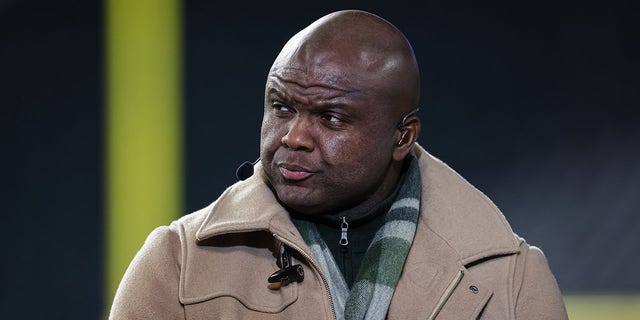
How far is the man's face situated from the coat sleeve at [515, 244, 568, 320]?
15.6 inches

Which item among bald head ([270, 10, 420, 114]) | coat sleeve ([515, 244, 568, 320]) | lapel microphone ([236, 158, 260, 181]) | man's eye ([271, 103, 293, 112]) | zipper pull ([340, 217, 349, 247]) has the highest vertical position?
bald head ([270, 10, 420, 114])

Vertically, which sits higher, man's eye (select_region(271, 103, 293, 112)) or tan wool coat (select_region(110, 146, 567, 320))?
man's eye (select_region(271, 103, 293, 112))

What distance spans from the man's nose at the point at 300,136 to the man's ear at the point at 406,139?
22 cm

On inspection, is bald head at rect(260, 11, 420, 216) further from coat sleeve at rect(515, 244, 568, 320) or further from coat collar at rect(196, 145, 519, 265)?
coat sleeve at rect(515, 244, 568, 320)

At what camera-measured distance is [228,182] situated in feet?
11.9

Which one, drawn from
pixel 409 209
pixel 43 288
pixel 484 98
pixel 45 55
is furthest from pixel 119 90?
pixel 409 209

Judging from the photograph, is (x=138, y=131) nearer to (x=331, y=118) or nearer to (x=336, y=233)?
(x=336, y=233)

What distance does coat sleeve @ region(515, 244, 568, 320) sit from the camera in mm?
2314

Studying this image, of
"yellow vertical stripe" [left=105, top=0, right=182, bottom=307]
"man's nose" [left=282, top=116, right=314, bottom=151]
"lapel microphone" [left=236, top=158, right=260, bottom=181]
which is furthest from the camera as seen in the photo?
"yellow vertical stripe" [left=105, top=0, right=182, bottom=307]

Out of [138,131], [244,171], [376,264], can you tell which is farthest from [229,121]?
[376,264]

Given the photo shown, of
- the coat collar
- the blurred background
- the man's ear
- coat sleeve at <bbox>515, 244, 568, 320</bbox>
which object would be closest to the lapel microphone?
the coat collar

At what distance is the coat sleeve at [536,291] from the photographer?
7.59 ft

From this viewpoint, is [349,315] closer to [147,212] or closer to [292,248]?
[292,248]

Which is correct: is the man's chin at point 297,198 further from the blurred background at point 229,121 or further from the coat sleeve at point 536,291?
the blurred background at point 229,121
